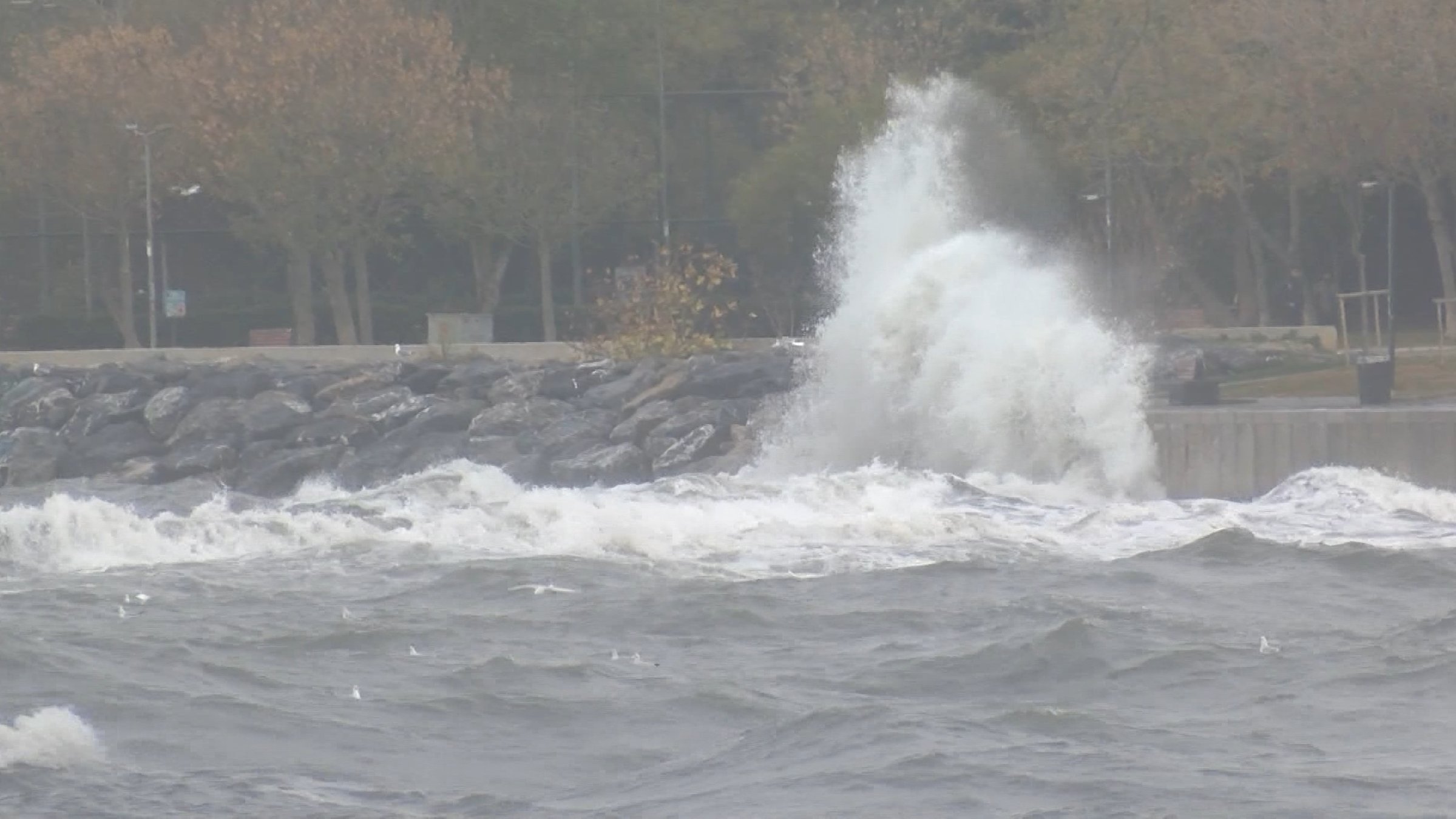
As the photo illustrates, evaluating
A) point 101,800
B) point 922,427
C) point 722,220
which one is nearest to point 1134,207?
point 722,220

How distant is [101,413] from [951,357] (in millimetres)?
15323

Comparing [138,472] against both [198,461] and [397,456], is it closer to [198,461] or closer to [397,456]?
[198,461]

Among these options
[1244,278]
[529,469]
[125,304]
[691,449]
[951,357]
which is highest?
[125,304]

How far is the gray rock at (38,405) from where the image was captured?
1400 inches

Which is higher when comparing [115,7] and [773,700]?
[115,7]

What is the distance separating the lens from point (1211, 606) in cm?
1530

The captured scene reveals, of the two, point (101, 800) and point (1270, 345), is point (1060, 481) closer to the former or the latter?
point (1270, 345)

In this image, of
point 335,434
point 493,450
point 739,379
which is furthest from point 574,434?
point 335,434

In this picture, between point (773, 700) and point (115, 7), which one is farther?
point (115, 7)

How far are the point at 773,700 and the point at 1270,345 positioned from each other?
2331 centimetres

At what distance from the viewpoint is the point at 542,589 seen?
1672 centimetres

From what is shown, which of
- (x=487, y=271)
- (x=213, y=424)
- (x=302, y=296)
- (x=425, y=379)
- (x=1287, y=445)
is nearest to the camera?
(x=1287, y=445)

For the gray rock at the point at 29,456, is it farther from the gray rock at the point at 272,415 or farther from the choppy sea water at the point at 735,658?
the choppy sea water at the point at 735,658

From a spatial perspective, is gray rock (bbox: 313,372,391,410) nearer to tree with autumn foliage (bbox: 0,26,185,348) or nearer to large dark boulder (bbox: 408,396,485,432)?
large dark boulder (bbox: 408,396,485,432)
